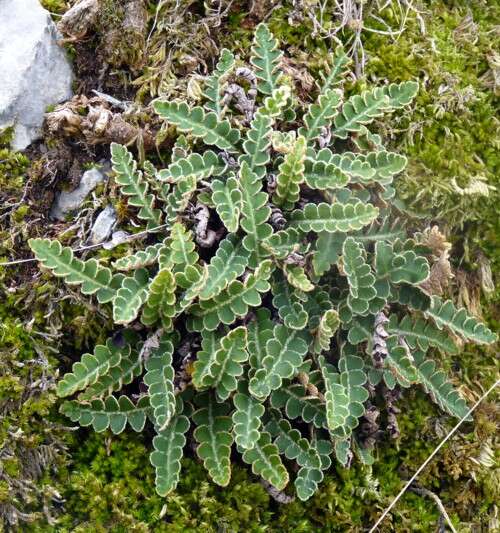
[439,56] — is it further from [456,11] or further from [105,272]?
[105,272]

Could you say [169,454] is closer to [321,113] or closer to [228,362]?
[228,362]

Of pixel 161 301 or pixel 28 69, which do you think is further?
pixel 28 69

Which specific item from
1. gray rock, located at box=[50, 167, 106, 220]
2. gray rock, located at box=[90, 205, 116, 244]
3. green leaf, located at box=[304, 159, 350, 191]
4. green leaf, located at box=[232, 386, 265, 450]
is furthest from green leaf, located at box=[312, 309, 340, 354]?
gray rock, located at box=[50, 167, 106, 220]

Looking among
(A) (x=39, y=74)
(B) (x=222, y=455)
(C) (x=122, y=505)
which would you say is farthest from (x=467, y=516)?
(A) (x=39, y=74)

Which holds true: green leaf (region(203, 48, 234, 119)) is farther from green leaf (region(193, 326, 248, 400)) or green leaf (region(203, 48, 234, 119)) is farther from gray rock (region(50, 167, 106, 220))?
green leaf (region(193, 326, 248, 400))

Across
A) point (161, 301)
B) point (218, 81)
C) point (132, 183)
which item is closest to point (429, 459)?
point (161, 301)

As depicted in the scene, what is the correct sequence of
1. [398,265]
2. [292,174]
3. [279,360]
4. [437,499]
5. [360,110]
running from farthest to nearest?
[360,110] < [437,499] < [398,265] < [292,174] < [279,360]

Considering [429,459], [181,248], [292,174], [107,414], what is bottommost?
[429,459]
